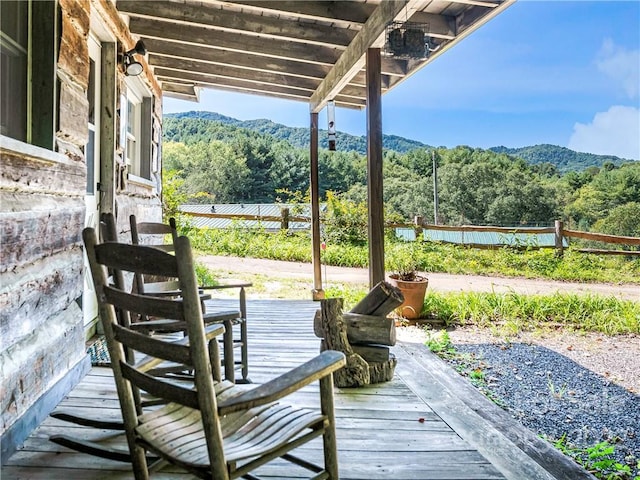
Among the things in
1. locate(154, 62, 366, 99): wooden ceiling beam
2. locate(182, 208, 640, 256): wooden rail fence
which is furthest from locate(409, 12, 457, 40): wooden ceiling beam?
locate(182, 208, 640, 256): wooden rail fence

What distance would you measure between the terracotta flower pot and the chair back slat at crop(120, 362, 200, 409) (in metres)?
3.38

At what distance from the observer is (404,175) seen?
21094 mm

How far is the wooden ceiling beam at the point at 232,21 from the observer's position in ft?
11.1

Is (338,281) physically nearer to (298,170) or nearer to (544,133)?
(298,170)

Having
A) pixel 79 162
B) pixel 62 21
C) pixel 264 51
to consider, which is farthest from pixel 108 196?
pixel 264 51

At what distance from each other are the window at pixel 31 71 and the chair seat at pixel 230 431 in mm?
1324

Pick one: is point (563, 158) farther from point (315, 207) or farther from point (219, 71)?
point (219, 71)

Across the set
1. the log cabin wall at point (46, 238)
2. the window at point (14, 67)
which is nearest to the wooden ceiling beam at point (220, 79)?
the log cabin wall at point (46, 238)

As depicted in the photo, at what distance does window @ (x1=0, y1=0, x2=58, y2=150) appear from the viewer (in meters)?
1.70

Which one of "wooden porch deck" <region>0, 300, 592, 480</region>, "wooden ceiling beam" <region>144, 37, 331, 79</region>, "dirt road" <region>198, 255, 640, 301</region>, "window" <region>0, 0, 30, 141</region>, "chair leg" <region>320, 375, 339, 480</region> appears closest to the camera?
"chair leg" <region>320, 375, 339, 480</region>

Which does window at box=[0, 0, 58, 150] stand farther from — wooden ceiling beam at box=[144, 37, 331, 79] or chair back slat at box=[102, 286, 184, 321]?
wooden ceiling beam at box=[144, 37, 331, 79]

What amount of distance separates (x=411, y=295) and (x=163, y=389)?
3538mm

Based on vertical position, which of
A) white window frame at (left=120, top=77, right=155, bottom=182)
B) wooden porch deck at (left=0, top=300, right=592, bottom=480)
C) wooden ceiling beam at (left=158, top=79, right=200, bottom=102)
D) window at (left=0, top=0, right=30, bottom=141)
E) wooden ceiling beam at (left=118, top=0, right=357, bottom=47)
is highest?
wooden ceiling beam at (left=158, top=79, right=200, bottom=102)

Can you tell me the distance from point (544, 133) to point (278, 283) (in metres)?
33.1
